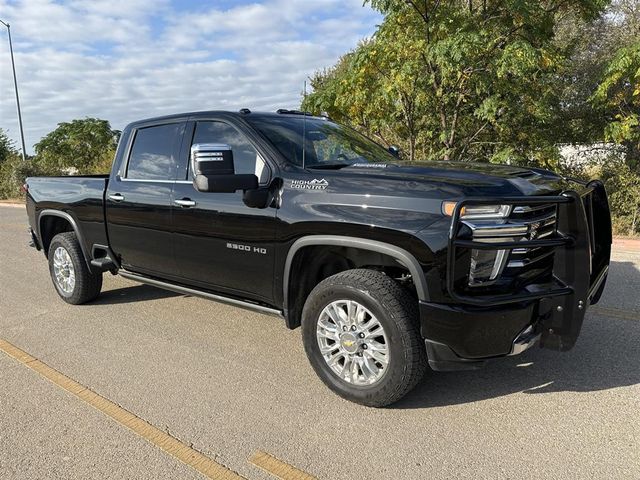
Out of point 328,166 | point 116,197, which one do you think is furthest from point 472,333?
point 116,197

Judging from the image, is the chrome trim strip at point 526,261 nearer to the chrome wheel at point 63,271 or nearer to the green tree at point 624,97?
the chrome wheel at point 63,271

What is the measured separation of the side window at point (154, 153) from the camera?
467cm

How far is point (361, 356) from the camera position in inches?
133

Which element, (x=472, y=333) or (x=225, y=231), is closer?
(x=472, y=333)

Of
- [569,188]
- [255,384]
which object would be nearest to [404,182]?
[569,188]

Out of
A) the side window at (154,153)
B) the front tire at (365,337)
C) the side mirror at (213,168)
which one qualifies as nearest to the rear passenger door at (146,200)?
the side window at (154,153)

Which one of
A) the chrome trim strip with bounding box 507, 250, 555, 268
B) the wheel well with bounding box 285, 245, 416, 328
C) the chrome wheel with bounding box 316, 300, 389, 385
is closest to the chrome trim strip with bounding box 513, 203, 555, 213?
the chrome trim strip with bounding box 507, 250, 555, 268

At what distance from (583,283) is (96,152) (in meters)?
36.3

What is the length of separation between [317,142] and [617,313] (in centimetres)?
318

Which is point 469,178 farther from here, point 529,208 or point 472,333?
point 472,333

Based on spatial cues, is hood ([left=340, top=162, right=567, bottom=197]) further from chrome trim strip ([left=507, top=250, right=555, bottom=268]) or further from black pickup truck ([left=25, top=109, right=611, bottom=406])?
chrome trim strip ([left=507, top=250, right=555, bottom=268])

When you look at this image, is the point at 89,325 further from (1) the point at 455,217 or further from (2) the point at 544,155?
(2) the point at 544,155

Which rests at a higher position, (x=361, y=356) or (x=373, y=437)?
(x=361, y=356)

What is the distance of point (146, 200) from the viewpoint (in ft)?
15.5
